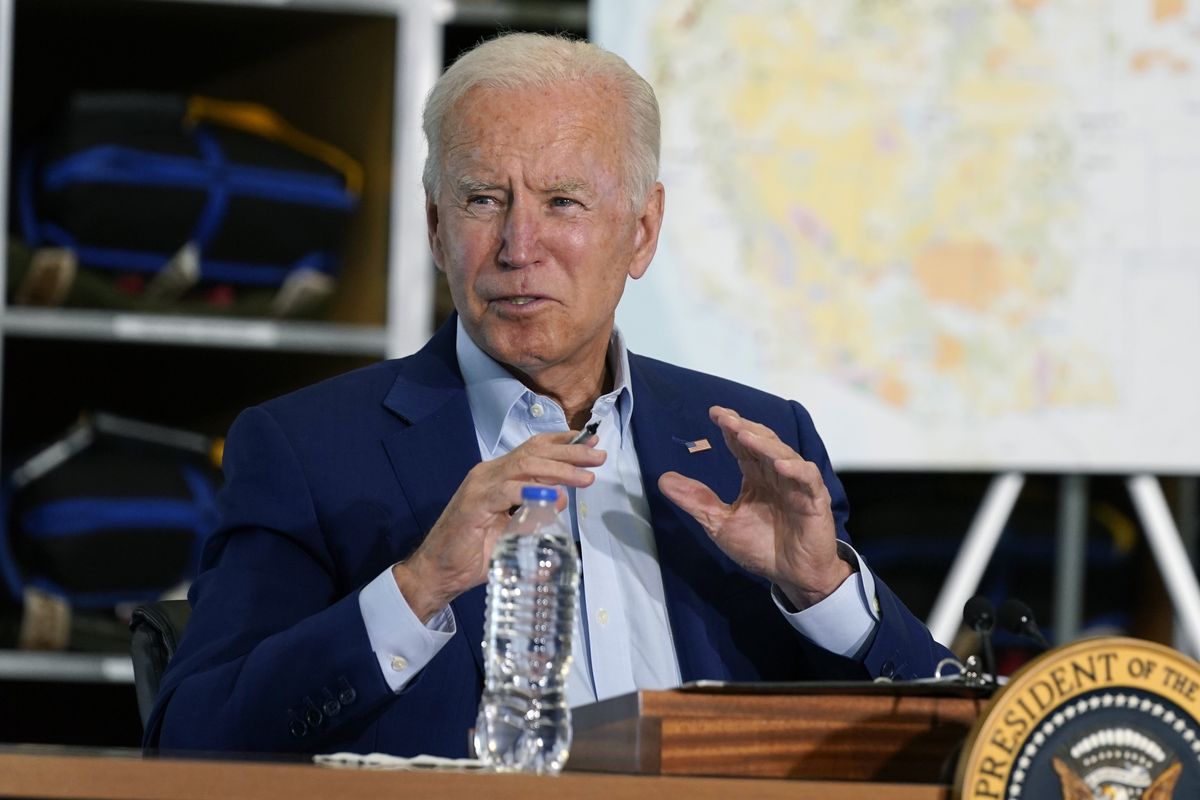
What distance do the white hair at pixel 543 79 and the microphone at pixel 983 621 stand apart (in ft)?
2.67

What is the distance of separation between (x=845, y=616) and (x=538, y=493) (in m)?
0.50

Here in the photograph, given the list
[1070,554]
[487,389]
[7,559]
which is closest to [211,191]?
[7,559]

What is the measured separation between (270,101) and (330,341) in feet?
1.99

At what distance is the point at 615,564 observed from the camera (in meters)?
1.83

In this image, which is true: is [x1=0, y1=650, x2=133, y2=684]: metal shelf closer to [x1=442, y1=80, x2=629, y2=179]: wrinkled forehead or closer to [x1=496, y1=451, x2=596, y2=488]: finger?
[x1=442, y1=80, x2=629, y2=179]: wrinkled forehead

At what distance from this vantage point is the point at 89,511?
9.11 ft

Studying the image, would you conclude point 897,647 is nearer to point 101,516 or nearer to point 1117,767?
point 1117,767

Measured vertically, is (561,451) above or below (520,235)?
below

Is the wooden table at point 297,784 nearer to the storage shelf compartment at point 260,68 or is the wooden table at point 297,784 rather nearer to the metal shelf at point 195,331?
the metal shelf at point 195,331

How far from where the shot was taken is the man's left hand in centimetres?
159

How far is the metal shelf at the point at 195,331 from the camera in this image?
2.82 m

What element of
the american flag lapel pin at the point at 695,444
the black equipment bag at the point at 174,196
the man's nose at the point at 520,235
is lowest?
the american flag lapel pin at the point at 695,444

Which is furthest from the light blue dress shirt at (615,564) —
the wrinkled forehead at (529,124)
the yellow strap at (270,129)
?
the yellow strap at (270,129)

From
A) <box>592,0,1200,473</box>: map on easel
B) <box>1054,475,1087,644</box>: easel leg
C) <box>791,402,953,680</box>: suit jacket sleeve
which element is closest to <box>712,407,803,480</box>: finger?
<box>791,402,953,680</box>: suit jacket sleeve
